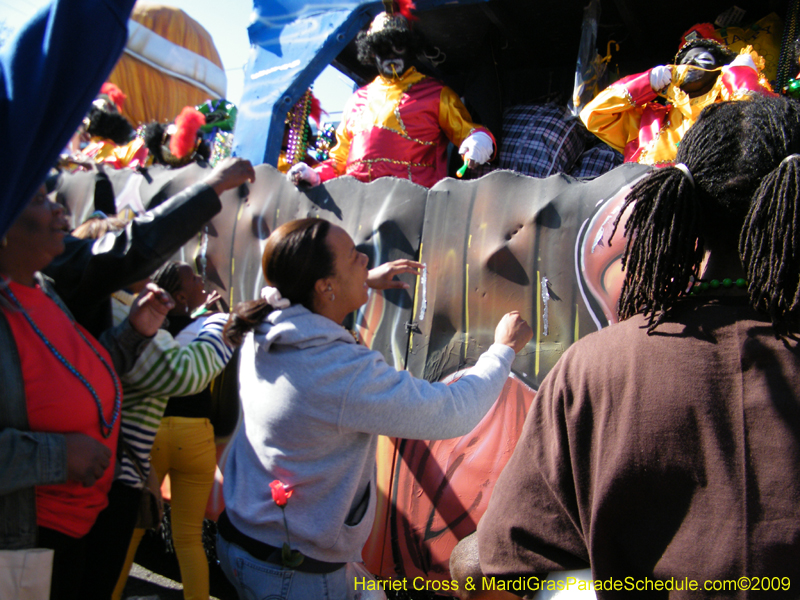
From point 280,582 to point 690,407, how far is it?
1059 millimetres

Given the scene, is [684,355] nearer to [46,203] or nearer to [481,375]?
[481,375]

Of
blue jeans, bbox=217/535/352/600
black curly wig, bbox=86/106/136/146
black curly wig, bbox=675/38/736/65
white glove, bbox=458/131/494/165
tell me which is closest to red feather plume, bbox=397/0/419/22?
white glove, bbox=458/131/494/165

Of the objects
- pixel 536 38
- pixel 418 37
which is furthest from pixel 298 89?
pixel 536 38

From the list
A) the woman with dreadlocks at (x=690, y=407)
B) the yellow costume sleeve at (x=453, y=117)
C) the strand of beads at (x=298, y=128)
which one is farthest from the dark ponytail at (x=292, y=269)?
the strand of beads at (x=298, y=128)

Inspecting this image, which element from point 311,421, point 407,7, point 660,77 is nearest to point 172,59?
point 407,7

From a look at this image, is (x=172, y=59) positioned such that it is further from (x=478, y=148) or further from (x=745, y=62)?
(x=745, y=62)

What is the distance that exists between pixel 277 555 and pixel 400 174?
105 inches

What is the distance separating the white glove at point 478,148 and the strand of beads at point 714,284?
7.91 feet

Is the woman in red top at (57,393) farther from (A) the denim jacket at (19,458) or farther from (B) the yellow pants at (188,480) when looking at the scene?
(B) the yellow pants at (188,480)

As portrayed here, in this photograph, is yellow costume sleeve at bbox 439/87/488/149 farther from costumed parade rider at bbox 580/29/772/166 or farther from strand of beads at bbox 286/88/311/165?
strand of beads at bbox 286/88/311/165

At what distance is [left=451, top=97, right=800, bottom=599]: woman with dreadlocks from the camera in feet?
2.58

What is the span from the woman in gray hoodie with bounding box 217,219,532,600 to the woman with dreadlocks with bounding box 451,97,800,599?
0.41 metres

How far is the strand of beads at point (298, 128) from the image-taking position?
4.22 m

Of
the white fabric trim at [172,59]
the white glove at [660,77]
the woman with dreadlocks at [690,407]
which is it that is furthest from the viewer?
the white fabric trim at [172,59]
